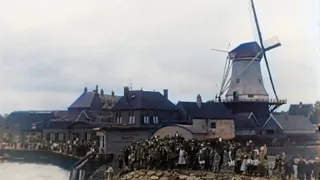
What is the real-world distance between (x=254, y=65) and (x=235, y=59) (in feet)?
2.23

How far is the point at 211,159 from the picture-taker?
22.1 ft

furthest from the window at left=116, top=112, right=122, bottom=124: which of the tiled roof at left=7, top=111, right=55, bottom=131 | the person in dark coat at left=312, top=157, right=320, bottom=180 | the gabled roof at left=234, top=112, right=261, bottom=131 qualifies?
the person in dark coat at left=312, top=157, right=320, bottom=180

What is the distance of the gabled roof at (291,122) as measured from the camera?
7684 millimetres

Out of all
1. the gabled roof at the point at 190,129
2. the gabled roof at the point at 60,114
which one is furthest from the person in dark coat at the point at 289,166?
the gabled roof at the point at 60,114

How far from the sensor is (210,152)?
675cm

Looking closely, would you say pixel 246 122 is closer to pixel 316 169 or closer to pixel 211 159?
pixel 211 159

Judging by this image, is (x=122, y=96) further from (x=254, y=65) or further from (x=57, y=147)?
(x=254, y=65)

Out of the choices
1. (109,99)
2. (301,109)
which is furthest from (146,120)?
(301,109)

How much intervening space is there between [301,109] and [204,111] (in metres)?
1.68

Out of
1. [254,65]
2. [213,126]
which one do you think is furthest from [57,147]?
[254,65]

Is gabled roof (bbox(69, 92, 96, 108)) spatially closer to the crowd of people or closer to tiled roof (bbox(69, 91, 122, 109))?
tiled roof (bbox(69, 91, 122, 109))

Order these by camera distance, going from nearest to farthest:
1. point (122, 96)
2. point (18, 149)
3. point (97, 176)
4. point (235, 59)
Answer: point (97, 176), point (122, 96), point (18, 149), point (235, 59)

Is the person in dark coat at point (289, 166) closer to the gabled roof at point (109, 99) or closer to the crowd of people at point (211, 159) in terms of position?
the crowd of people at point (211, 159)

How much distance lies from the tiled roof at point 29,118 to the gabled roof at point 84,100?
0.60 m
